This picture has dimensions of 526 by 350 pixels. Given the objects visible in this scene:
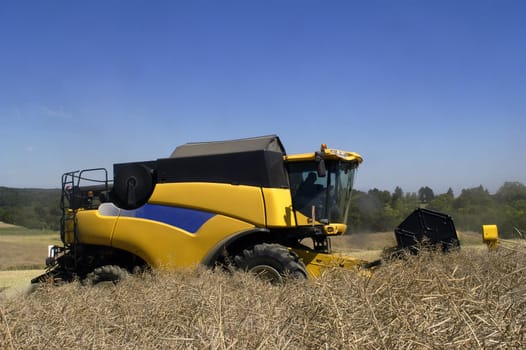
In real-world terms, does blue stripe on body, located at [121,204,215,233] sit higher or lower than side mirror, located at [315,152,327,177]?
lower

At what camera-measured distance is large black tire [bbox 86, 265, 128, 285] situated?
8.30m

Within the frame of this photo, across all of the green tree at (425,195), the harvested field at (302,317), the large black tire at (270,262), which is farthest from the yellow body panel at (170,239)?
the green tree at (425,195)

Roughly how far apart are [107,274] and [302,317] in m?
5.97

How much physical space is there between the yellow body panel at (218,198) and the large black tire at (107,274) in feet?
4.00

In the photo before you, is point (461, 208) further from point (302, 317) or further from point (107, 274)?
point (302, 317)

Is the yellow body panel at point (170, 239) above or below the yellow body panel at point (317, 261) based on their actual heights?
above

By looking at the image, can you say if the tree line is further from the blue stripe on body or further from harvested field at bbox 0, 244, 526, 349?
harvested field at bbox 0, 244, 526, 349

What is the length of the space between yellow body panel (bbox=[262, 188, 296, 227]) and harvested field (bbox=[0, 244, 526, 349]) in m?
3.30

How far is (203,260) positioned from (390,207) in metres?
22.0

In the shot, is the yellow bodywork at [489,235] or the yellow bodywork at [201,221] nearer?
the yellow bodywork at [201,221]

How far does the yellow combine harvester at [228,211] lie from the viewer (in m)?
7.71

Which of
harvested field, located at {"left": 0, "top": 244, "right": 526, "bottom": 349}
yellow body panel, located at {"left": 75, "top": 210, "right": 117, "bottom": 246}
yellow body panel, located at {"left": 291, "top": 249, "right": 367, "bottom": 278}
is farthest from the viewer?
yellow body panel, located at {"left": 75, "top": 210, "right": 117, "bottom": 246}

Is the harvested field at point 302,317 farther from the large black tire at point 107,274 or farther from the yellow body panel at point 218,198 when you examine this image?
the large black tire at point 107,274

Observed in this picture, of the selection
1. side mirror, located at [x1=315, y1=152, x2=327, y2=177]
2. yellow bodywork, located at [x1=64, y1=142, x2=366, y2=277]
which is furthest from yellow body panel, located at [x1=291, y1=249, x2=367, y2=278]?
side mirror, located at [x1=315, y1=152, x2=327, y2=177]
